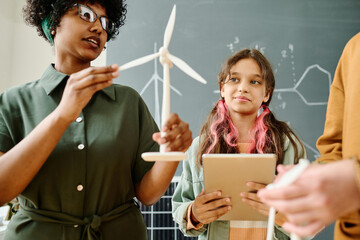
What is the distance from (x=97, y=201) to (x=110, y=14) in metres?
0.68

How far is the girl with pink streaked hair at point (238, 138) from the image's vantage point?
4.06ft

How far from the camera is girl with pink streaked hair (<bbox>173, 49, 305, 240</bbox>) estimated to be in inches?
48.8

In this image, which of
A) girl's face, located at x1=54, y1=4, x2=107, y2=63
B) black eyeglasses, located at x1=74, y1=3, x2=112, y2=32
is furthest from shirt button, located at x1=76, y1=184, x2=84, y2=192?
black eyeglasses, located at x1=74, y1=3, x2=112, y2=32

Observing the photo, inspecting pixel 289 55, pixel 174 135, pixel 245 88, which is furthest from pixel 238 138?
pixel 289 55

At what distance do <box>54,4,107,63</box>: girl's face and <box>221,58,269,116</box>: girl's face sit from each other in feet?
2.15

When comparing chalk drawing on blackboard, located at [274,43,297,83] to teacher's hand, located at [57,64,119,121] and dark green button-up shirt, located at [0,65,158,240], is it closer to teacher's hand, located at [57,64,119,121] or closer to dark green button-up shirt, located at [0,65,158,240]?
dark green button-up shirt, located at [0,65,158,240]

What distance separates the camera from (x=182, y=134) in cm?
82

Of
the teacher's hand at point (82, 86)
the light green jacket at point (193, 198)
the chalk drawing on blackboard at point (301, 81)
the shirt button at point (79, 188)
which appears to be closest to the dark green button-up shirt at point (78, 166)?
the shirt button at point (79, 188)

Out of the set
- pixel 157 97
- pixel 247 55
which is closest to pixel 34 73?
pixel 157 97

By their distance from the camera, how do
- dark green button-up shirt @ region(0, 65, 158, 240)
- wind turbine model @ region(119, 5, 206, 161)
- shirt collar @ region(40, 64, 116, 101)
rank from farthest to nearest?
shirt collar @ region(40, 64, 116, 101) → dark green button-up shirt @ region(0, 65, 158, 240) → wind turbine model @ region(119, 5, 206, 161)

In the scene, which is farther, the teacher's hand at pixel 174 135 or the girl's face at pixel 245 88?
the girl's face at pixel 245 88

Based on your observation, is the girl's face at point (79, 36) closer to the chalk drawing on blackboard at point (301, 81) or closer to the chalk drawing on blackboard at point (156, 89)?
the chalk drawing on blackboard at point (156, 89)

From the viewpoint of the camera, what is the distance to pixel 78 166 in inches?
35.9

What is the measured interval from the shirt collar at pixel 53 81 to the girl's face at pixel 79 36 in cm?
8
